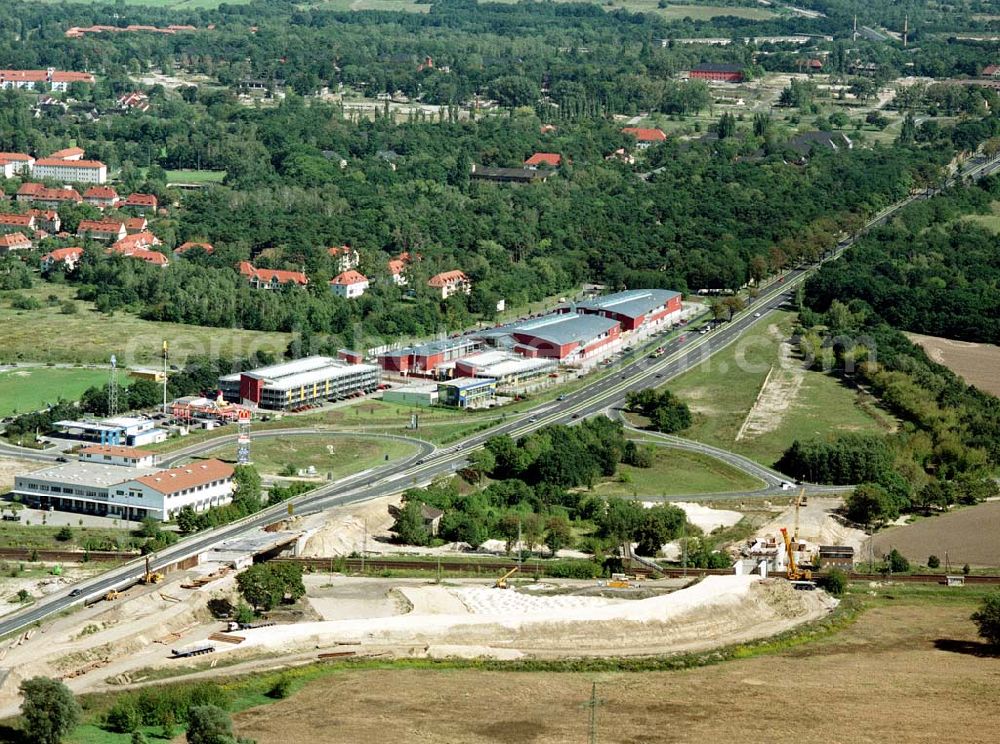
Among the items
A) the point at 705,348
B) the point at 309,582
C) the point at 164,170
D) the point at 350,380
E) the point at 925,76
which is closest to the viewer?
the point at 309,582

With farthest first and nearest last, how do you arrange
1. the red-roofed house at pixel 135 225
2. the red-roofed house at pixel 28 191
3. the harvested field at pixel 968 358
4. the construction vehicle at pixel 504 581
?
the red-roofed house at pixel 28 191 < the red-roofed house at pixel 135 225 < the harvested field at pixel 968 358 < the construction vehicle at pixel 504 581

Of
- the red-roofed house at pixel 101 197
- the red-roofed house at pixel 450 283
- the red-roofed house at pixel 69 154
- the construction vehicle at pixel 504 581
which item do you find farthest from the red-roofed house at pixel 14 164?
the construction vehicle at pixel 504 581

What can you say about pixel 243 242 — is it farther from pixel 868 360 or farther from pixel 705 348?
pixel 868 360

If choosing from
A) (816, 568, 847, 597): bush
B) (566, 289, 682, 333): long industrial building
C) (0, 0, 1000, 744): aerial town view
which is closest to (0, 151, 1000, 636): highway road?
(0, 0, 1000, 744): aerial town view

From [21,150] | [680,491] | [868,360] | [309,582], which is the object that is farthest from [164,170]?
[309,582]

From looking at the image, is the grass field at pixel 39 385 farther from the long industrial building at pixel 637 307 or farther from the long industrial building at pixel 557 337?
the long industrial building at pixel 637 307

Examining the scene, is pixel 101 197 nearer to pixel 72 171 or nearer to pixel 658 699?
pixel 72 171
